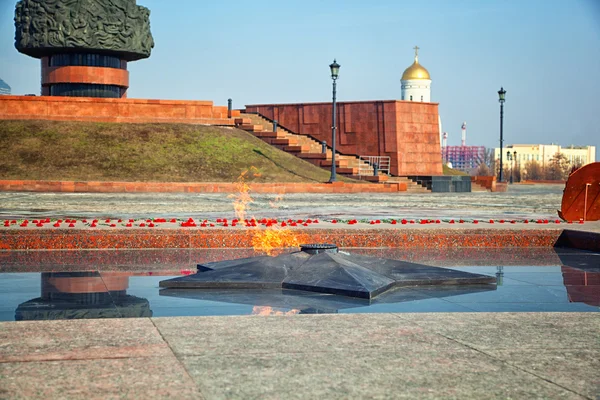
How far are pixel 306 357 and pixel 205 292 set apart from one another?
2520 mm

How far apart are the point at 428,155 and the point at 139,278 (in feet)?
109

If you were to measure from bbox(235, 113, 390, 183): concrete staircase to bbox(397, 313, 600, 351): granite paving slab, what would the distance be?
2998 cm

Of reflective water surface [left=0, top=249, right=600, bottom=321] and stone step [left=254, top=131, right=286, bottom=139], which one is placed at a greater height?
stone step [left=254, top=131, right=286, bottom=139]

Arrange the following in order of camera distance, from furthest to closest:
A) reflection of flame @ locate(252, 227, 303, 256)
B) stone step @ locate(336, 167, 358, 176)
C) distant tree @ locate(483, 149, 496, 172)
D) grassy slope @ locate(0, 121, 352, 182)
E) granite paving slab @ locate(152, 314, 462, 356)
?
distant tree @ locate(483, 149, 496, 172) → stone step @ locate(336, 167, 358, 176) → grassy slope @ locate(0, 121, 352, 182) → reflection of flame @ locate(252, 227, 303, 256) → granite paving slab @ locate(152, 314, 462, 356)

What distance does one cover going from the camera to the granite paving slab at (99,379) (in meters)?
3.23

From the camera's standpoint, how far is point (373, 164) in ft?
125

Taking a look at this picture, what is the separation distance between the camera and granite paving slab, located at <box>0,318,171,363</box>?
12.8ft

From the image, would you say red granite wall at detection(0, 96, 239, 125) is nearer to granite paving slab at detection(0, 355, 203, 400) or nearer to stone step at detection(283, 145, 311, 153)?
stone step at detection(283, 145, 311, 153)

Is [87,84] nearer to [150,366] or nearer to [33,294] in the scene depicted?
[33,294]

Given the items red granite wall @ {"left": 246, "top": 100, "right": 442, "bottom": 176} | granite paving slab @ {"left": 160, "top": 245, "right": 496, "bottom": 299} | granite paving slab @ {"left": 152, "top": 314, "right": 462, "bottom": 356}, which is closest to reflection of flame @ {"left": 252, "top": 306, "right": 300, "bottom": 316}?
granite paving slab @ {"left": 152, "top": 314, "right": 462, "bottom": 356}

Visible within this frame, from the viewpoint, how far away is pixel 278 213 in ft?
50.4

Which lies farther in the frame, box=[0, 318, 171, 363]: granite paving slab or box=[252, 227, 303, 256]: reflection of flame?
box=[252, 227, 303, 256]: reflection of flame

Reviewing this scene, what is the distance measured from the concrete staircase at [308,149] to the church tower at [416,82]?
82.3 m

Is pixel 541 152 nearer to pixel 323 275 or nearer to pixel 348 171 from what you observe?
pixel 348 171
